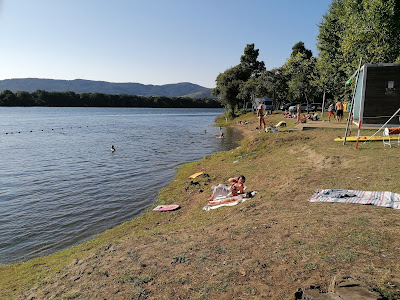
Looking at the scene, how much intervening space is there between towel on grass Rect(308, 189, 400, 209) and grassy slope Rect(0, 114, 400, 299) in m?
0.37

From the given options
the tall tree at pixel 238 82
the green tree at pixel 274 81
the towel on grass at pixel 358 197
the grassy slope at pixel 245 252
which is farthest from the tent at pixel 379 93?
the tall tree at pixel 238 82

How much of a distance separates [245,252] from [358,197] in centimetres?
503

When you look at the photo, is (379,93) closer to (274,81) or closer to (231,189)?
(231,189)

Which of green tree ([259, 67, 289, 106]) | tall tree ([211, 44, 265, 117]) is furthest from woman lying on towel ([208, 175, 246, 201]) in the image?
tall tree ([211, 44, 265, 117])

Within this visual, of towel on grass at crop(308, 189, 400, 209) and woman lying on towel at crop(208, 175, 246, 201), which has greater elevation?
towel on grass at crop(308, 189, 400, 209)

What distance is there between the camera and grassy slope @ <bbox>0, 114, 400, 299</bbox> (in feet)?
18.1

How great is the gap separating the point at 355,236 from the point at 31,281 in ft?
27.5

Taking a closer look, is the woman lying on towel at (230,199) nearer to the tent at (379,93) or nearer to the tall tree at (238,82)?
the tent at (379,93)

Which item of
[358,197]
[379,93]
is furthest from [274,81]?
[358,197]

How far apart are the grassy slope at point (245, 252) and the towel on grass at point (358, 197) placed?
37 centimetres

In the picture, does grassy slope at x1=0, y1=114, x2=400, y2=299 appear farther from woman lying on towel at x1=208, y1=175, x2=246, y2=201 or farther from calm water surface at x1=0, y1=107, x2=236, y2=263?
calm water surface at x1=0, y1=107, x2=236, y2=263

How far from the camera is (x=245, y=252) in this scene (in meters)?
6.77

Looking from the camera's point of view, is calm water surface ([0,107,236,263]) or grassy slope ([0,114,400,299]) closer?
grassy slope ([0,114,400,299])

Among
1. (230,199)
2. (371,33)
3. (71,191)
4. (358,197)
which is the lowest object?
(71,191)
